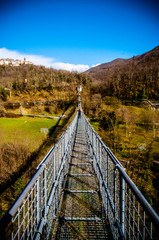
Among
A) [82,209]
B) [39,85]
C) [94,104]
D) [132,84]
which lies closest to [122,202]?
[82,209]

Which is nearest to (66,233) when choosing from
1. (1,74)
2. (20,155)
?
(20,155)

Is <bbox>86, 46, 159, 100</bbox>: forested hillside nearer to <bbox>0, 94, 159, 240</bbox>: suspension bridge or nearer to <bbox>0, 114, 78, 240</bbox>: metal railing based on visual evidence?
<bbox>0, 94, 159, 240</bbox>: suspension bridge

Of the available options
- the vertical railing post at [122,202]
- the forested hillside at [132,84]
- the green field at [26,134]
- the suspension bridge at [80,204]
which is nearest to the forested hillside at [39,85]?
the forested hillside at [132,84]

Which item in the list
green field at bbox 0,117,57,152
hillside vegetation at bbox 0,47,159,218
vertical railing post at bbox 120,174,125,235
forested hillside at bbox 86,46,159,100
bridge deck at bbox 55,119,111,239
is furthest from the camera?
forested hillside at bbox 86,46,159,100

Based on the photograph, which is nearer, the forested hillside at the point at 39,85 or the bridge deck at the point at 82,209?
the bridge deck at the point at 82,209

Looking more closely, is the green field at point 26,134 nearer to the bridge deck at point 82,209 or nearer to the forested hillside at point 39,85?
the forested hillside at point 39,85

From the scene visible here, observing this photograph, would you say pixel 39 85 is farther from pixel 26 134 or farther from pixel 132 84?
pixel 132 84

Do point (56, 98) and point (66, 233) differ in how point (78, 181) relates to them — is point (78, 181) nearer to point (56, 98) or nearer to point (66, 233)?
point (66, 233)

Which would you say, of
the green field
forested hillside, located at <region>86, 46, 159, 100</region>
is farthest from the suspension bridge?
forested hillside, located at <region>86, 46, 159, 100</region>
